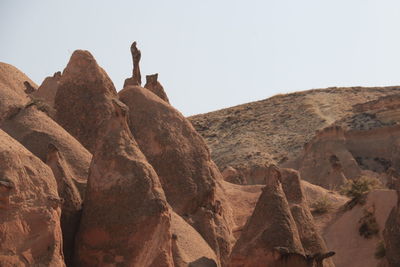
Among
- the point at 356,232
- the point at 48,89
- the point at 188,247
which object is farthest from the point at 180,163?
the point at 356,232

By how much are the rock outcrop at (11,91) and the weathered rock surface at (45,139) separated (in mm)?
488

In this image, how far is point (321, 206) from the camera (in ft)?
119

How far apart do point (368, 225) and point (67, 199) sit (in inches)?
759

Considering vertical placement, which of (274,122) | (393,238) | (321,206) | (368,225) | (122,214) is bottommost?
(368,225)

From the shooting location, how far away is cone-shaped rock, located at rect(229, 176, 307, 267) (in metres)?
18.8

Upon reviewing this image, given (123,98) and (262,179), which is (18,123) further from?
(262,179)

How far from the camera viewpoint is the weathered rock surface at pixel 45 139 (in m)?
18.9

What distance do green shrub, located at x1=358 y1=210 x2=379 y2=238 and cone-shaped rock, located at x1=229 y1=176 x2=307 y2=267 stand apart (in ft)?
49.0

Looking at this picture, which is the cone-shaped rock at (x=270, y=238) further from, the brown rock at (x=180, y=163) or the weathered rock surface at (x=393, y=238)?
the weathered rock surface at (x=393, y=238)

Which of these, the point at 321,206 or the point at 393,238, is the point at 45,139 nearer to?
the point at 393,238

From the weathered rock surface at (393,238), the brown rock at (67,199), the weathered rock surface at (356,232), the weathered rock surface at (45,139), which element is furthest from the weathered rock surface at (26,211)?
the weathered rock surface at (356,232)

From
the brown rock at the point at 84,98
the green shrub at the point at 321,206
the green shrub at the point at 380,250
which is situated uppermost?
the brown rock at the point at 84,98

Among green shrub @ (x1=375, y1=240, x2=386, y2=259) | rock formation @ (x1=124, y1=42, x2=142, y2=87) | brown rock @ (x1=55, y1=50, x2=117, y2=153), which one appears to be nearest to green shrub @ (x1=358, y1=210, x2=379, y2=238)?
green shrub @ (x1=375, y1=240, x2=386, y2=259)

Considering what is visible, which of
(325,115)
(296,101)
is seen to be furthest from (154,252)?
(296,101)
